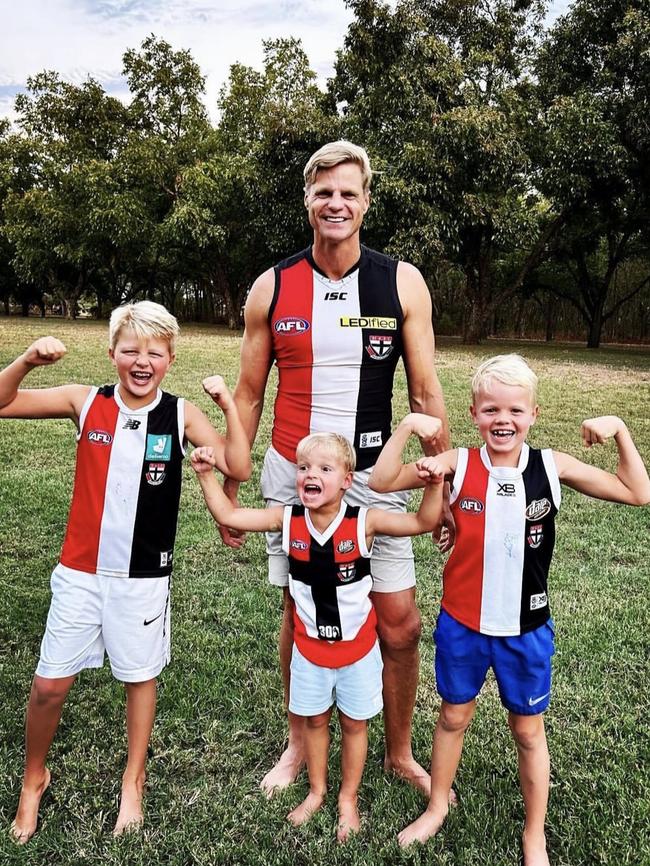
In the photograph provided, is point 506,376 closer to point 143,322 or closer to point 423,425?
point 423,425

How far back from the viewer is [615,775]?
2.74 m

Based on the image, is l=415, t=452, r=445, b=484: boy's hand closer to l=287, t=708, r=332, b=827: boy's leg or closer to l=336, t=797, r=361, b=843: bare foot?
l=287, t=708, r=332, b=827: boy's leg

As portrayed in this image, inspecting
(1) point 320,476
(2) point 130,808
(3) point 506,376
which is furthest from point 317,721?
(3) point 506,376

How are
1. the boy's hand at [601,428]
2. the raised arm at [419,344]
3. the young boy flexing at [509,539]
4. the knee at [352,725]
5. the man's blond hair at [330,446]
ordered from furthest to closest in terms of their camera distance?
1. the raised arm at [419,344]
2. the knee at [352,725]
3. the man's blond hair at [330,446]
4. the young boy flexing at [509,539]
5. the boy's hand at [601,428]

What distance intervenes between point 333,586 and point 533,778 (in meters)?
0.93

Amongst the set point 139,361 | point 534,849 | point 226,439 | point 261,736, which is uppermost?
point 139,361

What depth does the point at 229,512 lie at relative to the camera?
8.13 ft

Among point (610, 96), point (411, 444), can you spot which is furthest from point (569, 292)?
point (411, 444)

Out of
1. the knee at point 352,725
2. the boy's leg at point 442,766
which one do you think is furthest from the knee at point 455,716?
the knee at point 352,725

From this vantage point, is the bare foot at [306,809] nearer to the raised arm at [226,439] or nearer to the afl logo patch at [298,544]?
the afl logo patch at [298,544]

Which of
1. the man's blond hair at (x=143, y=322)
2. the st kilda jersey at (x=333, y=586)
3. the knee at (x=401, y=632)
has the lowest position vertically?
the knee at (x=401, y=632)

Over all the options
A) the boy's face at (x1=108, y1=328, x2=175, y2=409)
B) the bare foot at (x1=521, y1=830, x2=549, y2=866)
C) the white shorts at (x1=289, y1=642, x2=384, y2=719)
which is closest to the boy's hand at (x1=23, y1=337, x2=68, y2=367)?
the boy's face at (x1=108, y1=328, x2=175, y2=409)

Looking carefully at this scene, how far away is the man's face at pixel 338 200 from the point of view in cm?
237

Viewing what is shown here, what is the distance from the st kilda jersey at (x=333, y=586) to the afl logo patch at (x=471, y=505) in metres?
0.35
